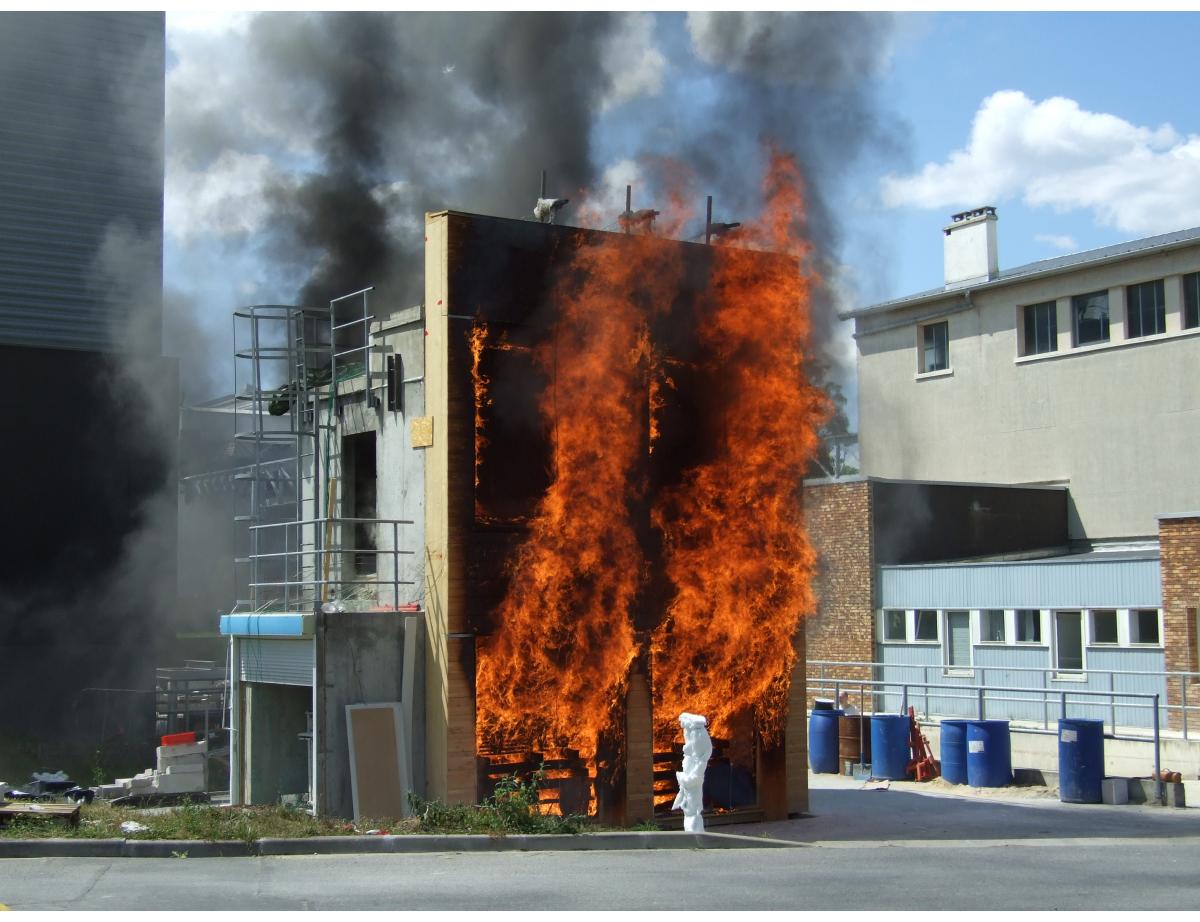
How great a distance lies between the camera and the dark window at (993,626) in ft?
82.9

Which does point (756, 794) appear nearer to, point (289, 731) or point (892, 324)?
point (289, 731)

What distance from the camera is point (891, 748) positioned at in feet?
62.4

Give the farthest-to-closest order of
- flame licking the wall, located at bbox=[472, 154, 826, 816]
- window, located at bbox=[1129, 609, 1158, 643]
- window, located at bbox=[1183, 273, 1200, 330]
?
window, located at bbox=[1183, 273, 1200, 330], window, located at bbox=[1129, 609, 1158, 643], flame licking the wall, located at bbox=[472, 154, 826, 816]

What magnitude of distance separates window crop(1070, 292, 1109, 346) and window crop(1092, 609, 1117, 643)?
8.83m

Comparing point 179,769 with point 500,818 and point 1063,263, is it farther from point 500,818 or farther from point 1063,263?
point 1063,263

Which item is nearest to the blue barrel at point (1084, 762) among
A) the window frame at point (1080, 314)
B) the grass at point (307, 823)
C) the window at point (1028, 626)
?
the grass at point (307, 823)

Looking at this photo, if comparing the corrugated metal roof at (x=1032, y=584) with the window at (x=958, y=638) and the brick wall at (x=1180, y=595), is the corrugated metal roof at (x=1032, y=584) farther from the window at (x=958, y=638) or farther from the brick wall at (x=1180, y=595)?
the brick wall at (x=1180, y=595)

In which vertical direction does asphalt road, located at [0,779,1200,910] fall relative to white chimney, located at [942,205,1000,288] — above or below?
below

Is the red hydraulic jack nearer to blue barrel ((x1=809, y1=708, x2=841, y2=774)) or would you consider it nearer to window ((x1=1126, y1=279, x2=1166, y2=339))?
blue barrel ((x1=809, y1=708, x2=841, y2=774))

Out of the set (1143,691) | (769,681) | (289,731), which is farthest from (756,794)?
(1143,691)

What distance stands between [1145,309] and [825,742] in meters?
14.4

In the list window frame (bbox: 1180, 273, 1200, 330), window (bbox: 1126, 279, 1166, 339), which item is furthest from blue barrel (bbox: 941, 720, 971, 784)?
window (bbox: 1126, 279, 1166, 339)

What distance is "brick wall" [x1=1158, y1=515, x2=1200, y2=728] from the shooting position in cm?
2144

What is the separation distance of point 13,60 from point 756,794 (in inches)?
852
